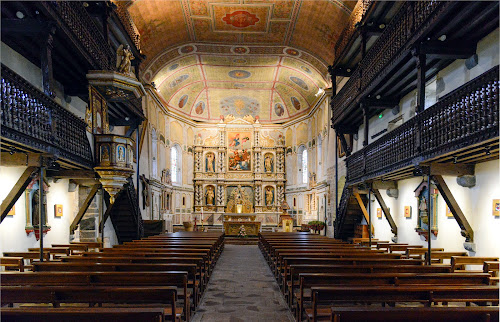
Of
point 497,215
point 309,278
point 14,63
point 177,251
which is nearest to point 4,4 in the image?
point 14,63

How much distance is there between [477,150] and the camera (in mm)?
7020

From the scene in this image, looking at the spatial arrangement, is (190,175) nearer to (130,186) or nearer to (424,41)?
(130,186)

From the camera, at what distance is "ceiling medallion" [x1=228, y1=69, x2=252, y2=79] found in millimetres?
24656

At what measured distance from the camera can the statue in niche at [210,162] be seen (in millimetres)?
29719

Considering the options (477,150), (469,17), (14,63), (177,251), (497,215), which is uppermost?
(469,17)

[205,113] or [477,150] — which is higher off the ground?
[205,113]

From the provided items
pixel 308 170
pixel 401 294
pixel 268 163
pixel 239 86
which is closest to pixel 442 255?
pixel 401 294

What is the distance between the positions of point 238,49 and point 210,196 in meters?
12.9

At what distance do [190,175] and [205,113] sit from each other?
214 inches

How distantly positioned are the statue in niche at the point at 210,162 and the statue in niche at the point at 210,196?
→ 1.55 meters

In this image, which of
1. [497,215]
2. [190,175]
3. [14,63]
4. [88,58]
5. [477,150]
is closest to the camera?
[477,150]

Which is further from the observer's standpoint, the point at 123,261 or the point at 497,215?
the point at 497,215

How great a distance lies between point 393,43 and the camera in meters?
10.2

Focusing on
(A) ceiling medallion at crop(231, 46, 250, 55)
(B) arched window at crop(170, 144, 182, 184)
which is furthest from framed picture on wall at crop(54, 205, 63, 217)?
(B) arched window at crop(170, 144, 182, 184)
